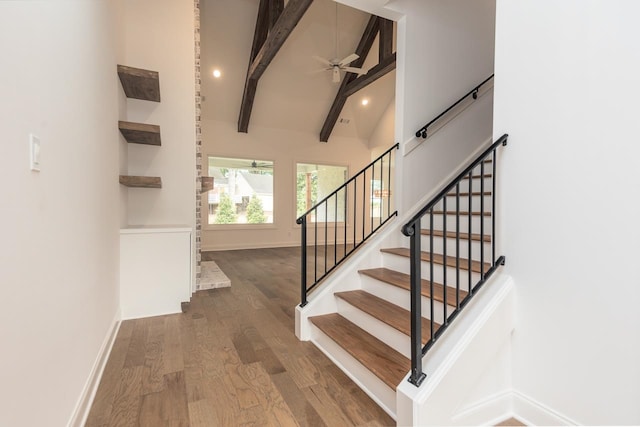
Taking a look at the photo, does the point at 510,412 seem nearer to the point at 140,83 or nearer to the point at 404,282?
the point at 404,282

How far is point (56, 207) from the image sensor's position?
4.18ft

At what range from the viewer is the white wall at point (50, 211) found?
903mm

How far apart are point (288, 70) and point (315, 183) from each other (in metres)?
2.87

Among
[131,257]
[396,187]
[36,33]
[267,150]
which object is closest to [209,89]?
[267,150]

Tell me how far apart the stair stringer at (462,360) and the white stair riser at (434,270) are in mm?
288

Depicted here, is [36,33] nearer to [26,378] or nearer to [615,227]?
[26,378]

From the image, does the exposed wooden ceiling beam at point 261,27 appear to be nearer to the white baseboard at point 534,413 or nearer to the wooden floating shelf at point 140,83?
the wooden floating shelf at point 140,83

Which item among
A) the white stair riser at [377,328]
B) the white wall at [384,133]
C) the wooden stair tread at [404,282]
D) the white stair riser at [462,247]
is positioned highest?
the white wall at [384,133]

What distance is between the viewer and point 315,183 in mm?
8344

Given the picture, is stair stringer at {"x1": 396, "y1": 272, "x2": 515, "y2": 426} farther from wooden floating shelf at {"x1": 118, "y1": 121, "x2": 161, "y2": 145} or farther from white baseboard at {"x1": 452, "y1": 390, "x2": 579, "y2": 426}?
wooden floating shelf at {"x1": 118, "y1": 121, "x2": 161, "y2": 145}

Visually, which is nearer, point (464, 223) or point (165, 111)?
point (464, 223)

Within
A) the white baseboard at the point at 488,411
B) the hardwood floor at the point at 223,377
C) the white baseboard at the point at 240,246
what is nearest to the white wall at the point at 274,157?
the white baseboard at the point at 240,246

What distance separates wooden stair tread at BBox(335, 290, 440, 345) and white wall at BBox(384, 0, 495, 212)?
106cm

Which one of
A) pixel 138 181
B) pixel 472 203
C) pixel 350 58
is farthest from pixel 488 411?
pixel 350 58
